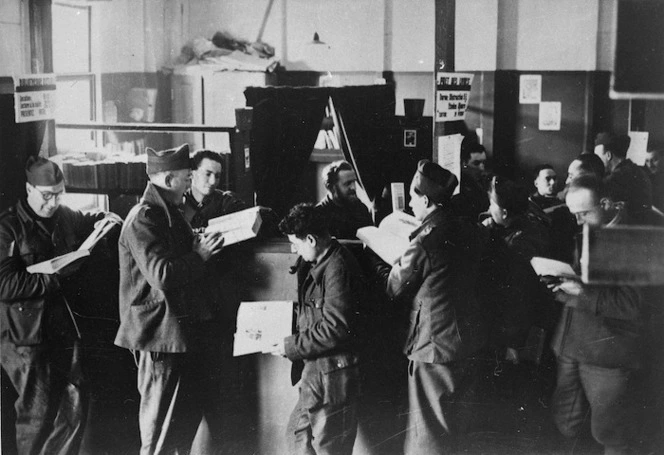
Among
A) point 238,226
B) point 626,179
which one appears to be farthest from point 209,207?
point 626,179

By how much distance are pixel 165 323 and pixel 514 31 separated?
7.14m

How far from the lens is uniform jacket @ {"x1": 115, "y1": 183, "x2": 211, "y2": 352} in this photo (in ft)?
12.5

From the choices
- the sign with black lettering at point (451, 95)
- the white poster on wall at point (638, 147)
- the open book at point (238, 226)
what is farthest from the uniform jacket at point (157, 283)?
the white poster on wall at point (638, 147)

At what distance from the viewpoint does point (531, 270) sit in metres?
3.99

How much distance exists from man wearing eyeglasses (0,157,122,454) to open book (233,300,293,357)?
0.90 m

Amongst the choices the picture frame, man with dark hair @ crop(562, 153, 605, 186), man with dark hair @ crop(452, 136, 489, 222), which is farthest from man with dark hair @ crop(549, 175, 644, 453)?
the picture frame

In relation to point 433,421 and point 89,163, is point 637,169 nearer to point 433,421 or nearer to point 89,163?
point 433,421

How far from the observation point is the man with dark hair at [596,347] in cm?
372

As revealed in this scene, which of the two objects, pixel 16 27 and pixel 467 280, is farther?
pixel 16 27

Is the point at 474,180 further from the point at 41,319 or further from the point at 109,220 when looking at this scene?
the point at 41,319

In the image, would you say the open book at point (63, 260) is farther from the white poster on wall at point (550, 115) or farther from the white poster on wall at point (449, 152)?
the white poster on wall at point (550, 115)

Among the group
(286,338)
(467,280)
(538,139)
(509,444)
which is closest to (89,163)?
(286,338)

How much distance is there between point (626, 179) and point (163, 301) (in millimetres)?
A: 3131

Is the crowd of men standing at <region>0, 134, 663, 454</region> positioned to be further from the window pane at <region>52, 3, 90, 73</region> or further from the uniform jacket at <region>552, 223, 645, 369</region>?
the window pane at <region>52, 3, 90, 73</region>
